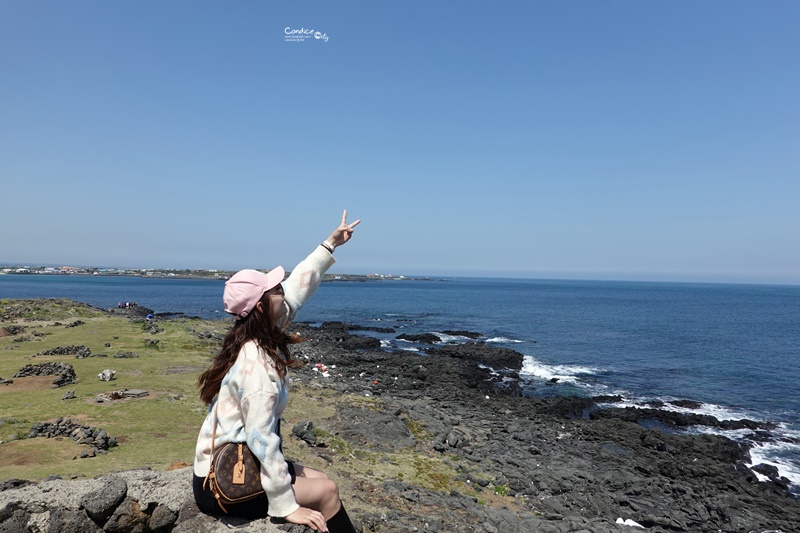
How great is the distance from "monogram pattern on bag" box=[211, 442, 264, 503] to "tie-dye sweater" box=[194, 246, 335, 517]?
0.25 ft

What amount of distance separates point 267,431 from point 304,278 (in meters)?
1.33

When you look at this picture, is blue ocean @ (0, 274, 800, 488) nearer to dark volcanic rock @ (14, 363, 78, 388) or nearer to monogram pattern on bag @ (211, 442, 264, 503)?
monogram pattern on bag @ (211, 442, 264, 503)

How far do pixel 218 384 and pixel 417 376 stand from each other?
1114 inches

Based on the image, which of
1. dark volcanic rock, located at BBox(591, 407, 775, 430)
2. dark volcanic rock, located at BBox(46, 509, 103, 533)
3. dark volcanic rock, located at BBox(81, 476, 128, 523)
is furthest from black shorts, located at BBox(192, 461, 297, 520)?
dark volcanic rock, located at BBox(591, 407, 775, 430)

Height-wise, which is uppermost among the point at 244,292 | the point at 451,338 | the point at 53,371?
the point at 244,292

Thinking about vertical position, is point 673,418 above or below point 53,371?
below

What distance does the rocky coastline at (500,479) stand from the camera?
482cm

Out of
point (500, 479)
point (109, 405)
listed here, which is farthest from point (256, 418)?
point (109, 405)

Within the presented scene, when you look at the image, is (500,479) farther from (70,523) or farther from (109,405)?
(109,405)

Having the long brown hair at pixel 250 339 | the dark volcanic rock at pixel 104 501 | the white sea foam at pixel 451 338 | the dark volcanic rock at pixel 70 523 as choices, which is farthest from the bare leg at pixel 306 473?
the white sea foam at pixel 451 338

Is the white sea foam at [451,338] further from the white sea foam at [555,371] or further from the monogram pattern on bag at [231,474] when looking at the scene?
the monogram pattern on bag at [231,474]

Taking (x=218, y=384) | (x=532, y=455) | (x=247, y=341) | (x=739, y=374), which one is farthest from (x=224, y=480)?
(x=739, y=374)

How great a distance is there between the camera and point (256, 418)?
3061 mm

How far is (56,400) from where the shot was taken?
51.1 ft
